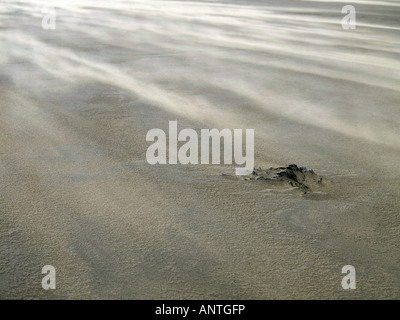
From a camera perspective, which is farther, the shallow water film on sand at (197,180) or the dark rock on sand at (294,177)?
the dark rock on sand at (294,177)

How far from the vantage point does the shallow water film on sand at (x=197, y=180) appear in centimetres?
136

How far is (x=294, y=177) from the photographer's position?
6.41ft

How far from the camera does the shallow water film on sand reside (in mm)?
1355

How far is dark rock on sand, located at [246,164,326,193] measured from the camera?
1.90 meters

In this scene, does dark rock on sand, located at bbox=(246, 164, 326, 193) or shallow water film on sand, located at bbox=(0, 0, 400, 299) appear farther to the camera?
dark rock on sand, located at bbox=(246, 164, 326, 193)

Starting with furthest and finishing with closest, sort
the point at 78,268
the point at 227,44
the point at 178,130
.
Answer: the point at 227,44 < the point at 178,130 < the point at 78,268

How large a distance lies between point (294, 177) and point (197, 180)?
0.42 meters

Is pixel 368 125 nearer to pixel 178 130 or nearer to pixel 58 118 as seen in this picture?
pixel 178 130

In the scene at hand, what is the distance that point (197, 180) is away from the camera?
1955 mm
